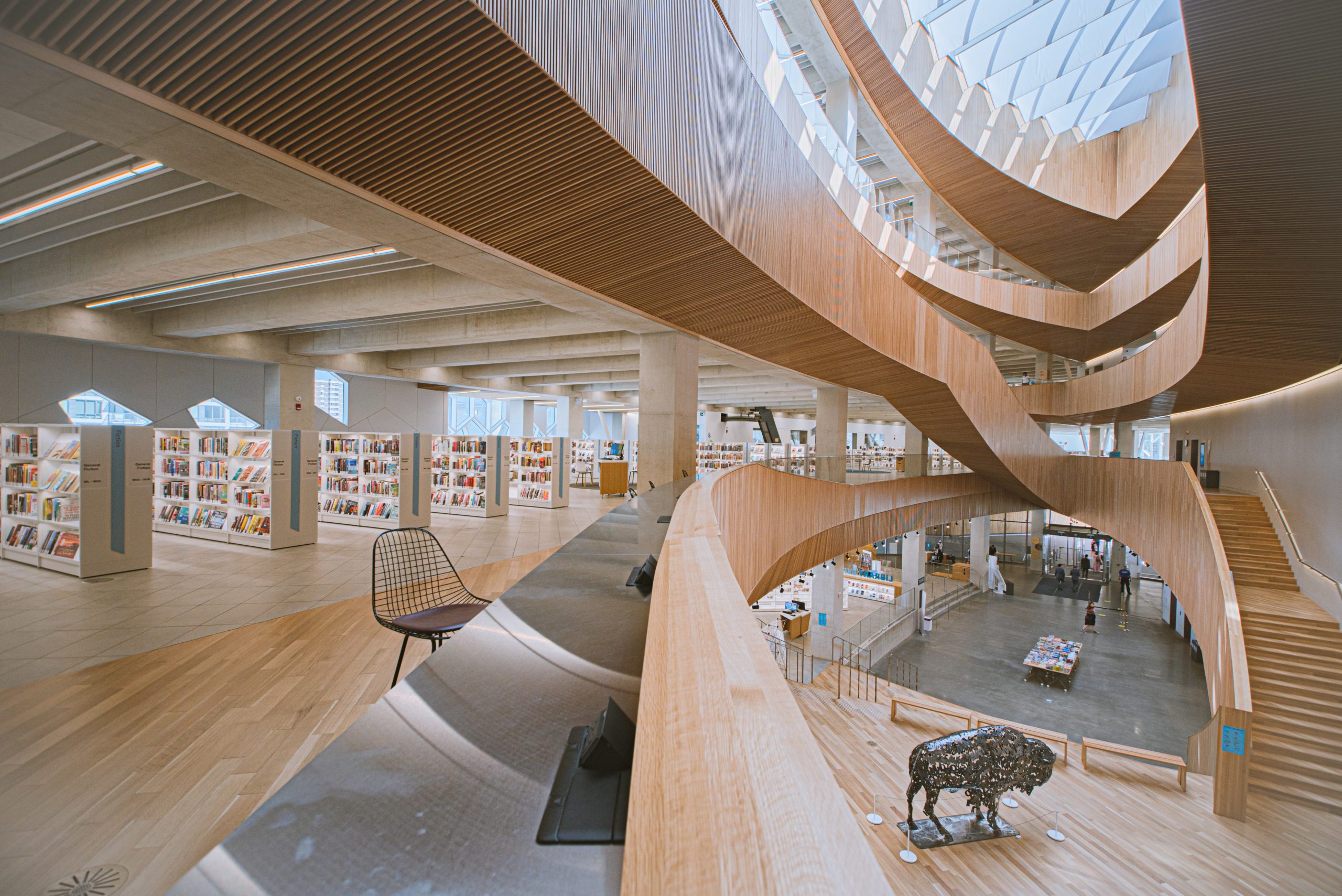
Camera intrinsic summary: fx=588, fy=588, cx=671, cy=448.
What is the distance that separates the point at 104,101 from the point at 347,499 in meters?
10.7

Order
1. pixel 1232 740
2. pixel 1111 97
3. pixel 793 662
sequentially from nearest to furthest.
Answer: pixel 1232 740 < pixel 1111 97 < pixel 793 662

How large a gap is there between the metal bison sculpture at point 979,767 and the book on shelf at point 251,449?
33.4ft

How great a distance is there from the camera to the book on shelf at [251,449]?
937cm

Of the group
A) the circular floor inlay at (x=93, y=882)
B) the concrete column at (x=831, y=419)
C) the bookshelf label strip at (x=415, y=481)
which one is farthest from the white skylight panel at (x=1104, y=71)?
the circular floor inlay at (x=93, y=882)

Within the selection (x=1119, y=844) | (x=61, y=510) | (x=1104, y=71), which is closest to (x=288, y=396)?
(x=61, y=510)

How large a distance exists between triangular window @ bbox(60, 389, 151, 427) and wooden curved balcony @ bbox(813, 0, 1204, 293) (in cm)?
1641

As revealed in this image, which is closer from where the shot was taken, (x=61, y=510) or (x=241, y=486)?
(x=61, y=510)

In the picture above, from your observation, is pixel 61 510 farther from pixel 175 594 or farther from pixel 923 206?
pixel 923 206

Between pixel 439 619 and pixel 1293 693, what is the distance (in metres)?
10.9

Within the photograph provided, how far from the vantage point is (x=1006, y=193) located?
13164 millimetres

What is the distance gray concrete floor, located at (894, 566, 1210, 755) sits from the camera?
37.1 feet

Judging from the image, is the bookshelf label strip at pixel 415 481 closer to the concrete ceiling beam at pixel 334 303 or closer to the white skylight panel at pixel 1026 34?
the concrete ceiling beam at pixel 334 303

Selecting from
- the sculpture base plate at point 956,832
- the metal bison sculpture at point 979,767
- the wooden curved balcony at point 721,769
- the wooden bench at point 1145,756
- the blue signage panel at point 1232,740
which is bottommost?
the sculpture base plate at point 956,832

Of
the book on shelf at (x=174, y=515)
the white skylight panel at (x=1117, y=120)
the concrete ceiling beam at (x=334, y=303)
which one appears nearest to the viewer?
the concrete ceiling beam at (x=334, y=303)
